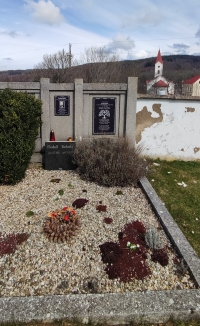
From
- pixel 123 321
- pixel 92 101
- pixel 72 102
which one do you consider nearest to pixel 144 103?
pixel 92 101

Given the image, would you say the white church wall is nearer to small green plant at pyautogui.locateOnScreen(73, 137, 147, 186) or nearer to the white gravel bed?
small green plant at pyautogui.locateOnScreen(73, 137, 147, 186)

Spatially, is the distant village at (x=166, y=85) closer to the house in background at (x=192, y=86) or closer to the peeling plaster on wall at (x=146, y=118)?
the house in background at (x=192, y=86)

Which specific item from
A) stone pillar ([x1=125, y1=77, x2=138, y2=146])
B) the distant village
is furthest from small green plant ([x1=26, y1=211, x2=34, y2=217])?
the distant village

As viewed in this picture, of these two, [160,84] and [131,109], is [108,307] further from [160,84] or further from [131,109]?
[160,84]

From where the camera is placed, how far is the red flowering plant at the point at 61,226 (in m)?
3.95

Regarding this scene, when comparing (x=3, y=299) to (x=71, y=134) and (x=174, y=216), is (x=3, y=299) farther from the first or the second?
(x=71, y=134)

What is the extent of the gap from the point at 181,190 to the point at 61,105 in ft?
13.0

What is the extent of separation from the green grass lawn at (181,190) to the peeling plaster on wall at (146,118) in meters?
1.16

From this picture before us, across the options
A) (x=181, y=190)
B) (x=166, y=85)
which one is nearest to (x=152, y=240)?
(x=181, y=190)

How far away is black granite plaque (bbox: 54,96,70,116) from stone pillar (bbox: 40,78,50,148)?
0.23m

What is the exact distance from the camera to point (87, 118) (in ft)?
25.1

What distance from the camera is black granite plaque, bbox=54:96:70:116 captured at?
24.4 ft

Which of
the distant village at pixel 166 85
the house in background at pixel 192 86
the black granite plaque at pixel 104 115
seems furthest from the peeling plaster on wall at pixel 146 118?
the house in background at pixel 192 86

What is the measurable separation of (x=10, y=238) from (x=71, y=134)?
429 centimetres
